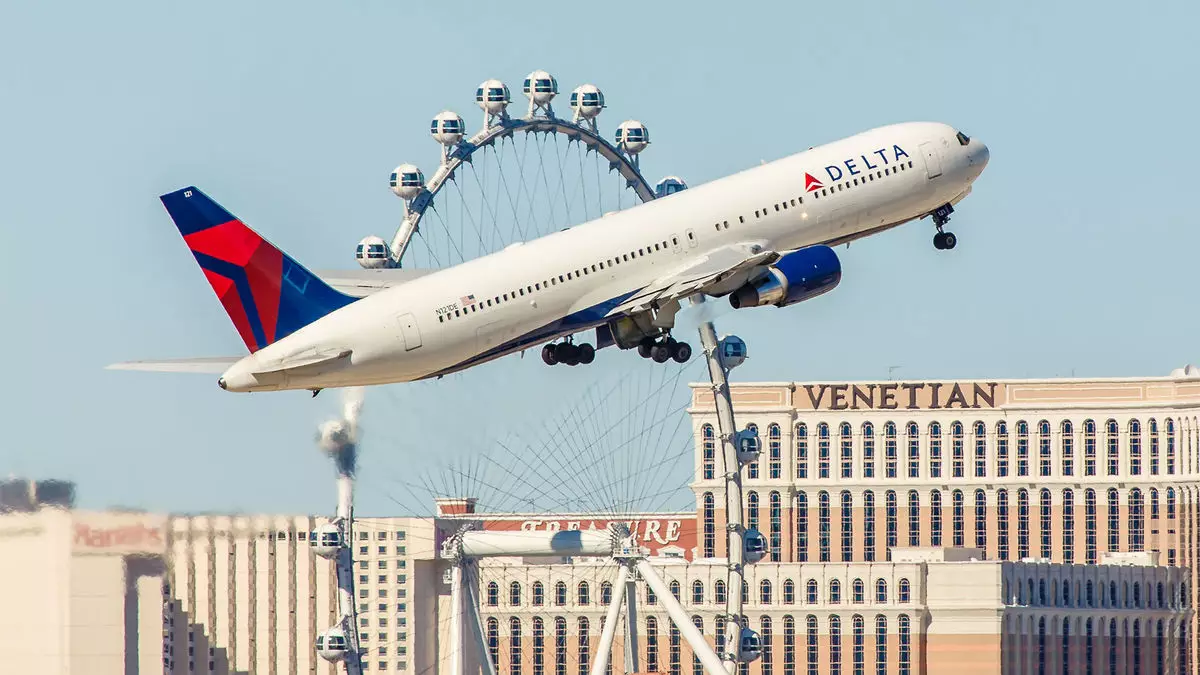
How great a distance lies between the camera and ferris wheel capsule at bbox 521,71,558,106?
161 metres

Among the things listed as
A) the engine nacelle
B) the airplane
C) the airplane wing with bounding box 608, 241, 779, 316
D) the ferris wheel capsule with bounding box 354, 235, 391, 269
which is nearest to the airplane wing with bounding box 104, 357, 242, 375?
the airplane

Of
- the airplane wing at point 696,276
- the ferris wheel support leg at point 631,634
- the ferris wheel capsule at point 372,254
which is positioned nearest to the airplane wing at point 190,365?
the airplane wing at point 696,276

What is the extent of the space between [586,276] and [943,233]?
20.2m

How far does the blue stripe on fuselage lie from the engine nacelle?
524cm

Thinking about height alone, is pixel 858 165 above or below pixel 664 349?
above

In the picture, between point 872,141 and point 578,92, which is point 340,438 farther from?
point 578,92

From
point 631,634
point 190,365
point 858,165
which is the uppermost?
point 858,165

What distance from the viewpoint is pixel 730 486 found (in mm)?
162375

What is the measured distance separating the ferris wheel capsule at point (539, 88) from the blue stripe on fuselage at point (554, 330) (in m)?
62.7

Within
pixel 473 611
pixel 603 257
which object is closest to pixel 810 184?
pixel 603 257

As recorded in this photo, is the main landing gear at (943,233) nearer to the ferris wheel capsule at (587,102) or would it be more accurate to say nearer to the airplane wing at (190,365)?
the airplane wing at (190,365)

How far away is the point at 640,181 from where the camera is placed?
156 meters

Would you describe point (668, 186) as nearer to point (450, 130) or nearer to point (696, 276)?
point (450, 130)

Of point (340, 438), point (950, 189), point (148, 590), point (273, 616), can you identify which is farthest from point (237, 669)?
point (950, 189)
